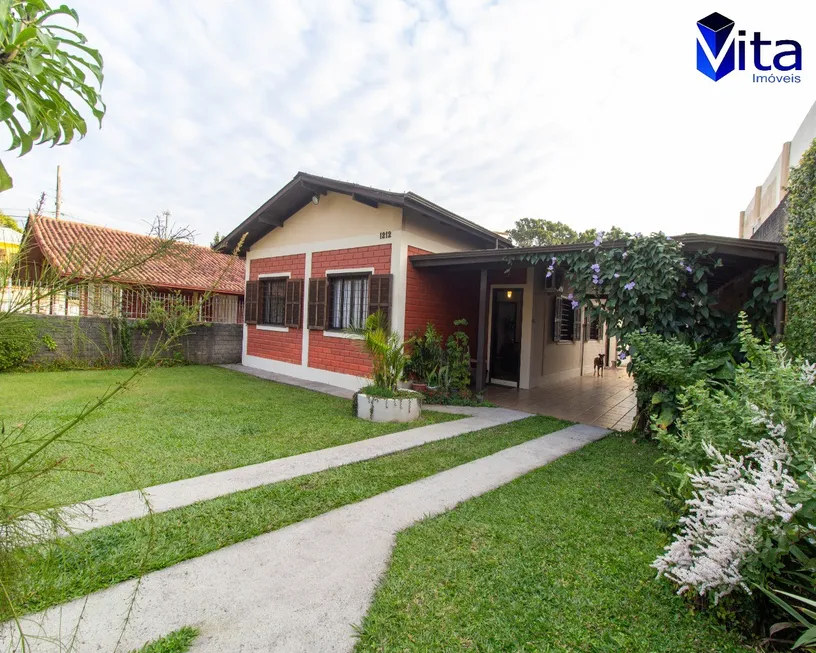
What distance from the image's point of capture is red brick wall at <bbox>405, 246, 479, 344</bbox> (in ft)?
27.6

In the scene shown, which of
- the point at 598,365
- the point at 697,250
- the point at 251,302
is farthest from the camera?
the point at 598,365

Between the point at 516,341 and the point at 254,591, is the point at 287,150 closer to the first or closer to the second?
the point at 516,341

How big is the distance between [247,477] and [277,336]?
7.69 meters

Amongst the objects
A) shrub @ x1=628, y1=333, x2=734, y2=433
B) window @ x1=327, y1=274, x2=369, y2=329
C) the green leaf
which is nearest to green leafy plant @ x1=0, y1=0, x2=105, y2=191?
the green leaf

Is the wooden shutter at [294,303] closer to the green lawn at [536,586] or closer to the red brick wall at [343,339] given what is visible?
the red brick wall at [343,339]

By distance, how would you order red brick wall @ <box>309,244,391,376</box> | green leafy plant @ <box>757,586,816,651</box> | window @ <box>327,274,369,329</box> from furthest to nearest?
window @ <box>327,274,369,329</box>
red brick wall @ <box>309,244,391,376</box>
green leafy plant @ <box>757,586,816,651</box>

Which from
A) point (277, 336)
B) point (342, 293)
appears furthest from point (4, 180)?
point (277, 336)

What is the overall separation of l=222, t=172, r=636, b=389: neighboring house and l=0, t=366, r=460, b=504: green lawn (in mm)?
1800

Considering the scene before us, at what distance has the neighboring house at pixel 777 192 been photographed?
16.3 ft

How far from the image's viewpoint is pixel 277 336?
36.9 feet

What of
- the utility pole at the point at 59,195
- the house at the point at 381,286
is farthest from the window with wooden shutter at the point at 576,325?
the utility pole at the point at 59,195

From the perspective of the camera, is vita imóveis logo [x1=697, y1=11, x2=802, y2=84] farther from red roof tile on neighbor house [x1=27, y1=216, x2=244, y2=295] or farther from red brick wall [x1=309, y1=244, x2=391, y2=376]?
red roof tile on neighbor house [x1=27, y1=216, x2=244, y2=295]

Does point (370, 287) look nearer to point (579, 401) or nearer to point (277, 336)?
point (277, 336)

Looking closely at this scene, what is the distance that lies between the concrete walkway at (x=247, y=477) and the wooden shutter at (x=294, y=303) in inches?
217
